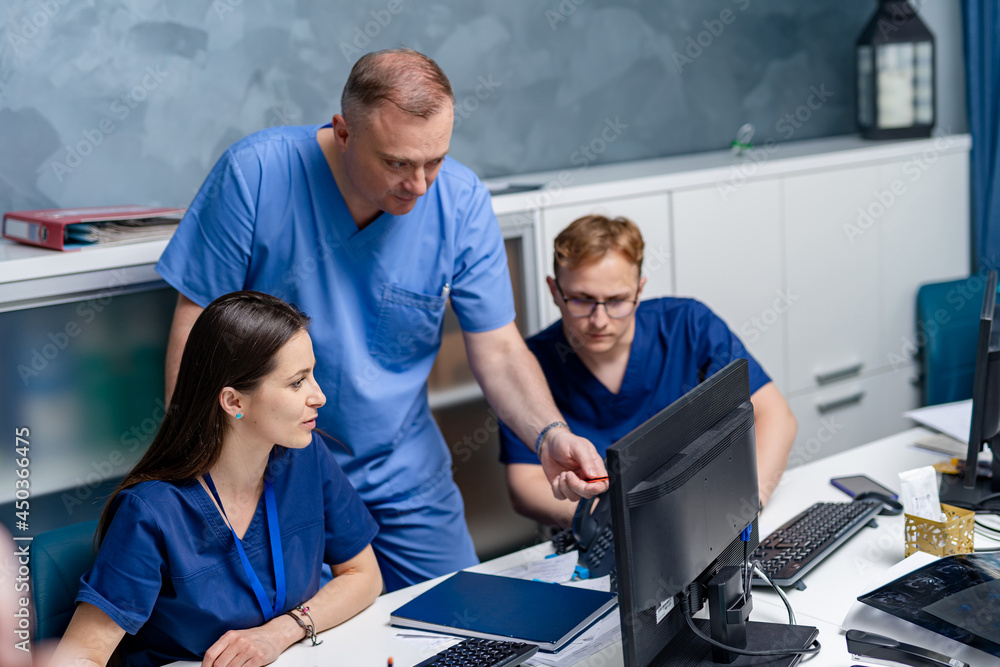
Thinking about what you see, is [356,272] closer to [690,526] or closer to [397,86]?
[397,86]

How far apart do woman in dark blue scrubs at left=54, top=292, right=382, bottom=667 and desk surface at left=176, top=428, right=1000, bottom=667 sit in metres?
0.04

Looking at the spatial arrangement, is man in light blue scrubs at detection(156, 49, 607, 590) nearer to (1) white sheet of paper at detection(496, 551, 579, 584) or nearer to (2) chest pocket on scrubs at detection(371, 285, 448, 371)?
(2) chest pocket on scrubs at detection(371, 285, 448, 371)

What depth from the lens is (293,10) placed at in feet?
7.72

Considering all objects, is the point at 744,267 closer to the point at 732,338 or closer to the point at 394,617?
the point at 732,338

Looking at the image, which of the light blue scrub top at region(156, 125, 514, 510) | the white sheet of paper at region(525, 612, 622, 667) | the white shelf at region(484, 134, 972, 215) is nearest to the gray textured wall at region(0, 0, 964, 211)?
the white shelf at region(484, 134, 972, 215)

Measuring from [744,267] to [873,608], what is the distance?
1576mm

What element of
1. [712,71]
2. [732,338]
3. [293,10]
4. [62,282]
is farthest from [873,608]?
[712,71]

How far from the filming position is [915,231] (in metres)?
3.17

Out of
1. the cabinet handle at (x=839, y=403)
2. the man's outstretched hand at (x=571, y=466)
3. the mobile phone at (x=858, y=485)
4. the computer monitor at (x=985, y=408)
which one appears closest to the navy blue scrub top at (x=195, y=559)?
the man's outstretched hand at (x=571, y=466)

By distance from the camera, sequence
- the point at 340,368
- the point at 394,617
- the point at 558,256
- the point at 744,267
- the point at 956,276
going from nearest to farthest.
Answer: the point at 394,617
the point at 340,368
the point at 558,256
the point at 744,267
the point at 956,276

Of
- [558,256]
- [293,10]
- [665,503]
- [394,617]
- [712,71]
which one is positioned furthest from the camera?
[712,71]

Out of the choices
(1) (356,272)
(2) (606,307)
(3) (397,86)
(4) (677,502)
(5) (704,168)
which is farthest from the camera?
(5) (704,168)

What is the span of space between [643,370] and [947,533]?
2.42 feet

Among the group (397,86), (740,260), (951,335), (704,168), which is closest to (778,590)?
(397,86)
